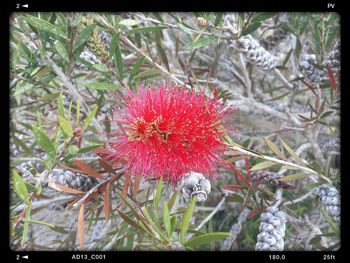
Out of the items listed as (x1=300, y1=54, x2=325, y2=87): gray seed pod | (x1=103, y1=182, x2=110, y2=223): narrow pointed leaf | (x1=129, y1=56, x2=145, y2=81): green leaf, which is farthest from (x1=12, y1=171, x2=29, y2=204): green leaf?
(x1=300, y1=54, x2=325, y2=87): gray seed pod

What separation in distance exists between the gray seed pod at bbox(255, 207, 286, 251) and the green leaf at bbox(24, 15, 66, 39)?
726 millimetres

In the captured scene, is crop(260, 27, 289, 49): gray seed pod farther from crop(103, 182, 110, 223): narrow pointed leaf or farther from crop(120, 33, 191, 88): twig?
crop(103, 182, 110, 223): narrow pointed leaf

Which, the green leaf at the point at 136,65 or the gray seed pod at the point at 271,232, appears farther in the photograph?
the green leaf at the point at 136,65

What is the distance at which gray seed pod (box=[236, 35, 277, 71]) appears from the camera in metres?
1.16

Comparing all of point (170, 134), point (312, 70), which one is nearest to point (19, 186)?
point (170, 134)

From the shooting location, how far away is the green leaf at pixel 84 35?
101 cm

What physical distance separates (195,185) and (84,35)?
1.60 feet

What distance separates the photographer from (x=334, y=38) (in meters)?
1.25

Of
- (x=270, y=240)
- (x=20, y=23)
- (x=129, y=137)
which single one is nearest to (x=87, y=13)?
(x=20, y=23)

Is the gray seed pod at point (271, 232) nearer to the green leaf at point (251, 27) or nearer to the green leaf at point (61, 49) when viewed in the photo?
the green leaf at point (251, 27)

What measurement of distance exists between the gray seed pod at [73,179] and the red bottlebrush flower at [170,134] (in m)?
0.12

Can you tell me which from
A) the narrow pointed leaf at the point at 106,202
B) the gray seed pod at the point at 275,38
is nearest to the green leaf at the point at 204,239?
the narrow pointed leaf at the point at 106,202
